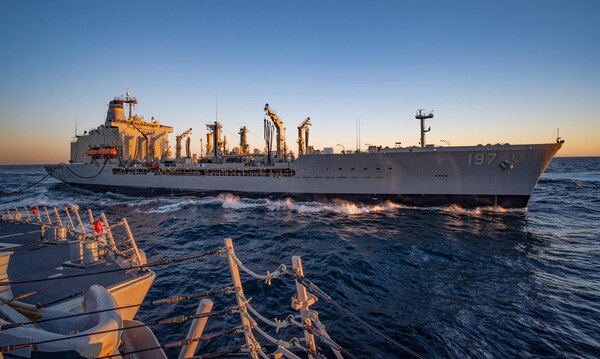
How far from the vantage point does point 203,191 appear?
28547mm

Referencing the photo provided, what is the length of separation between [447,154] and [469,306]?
14673 mm

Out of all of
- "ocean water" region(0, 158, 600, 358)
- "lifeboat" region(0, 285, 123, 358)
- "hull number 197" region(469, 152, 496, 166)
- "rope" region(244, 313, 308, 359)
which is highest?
"hull number 197" region(469, 152, 496, 166)

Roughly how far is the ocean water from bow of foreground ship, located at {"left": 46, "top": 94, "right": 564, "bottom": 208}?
6.06ft

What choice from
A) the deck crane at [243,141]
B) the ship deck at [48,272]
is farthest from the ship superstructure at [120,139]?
the ship deck at [48,272]

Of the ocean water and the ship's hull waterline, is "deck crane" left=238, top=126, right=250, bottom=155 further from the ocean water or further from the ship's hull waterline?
the ocean water

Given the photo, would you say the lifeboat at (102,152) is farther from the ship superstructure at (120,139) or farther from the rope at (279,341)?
the rope at (279,341)

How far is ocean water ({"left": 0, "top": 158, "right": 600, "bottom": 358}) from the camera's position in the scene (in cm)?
589

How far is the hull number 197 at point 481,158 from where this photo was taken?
19031 mm

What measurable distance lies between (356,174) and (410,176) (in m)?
3.97

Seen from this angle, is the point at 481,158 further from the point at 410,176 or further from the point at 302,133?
the point at 302,133

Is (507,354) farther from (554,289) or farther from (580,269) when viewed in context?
(580,269)

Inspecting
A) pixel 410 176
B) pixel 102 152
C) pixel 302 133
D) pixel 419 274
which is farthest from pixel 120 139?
pixel 419 274

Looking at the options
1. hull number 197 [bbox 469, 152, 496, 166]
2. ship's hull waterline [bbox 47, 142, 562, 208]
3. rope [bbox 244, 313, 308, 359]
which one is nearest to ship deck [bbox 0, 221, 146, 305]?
rope [bbox 244, 313, 308, 359]

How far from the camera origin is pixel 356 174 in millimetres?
21938
